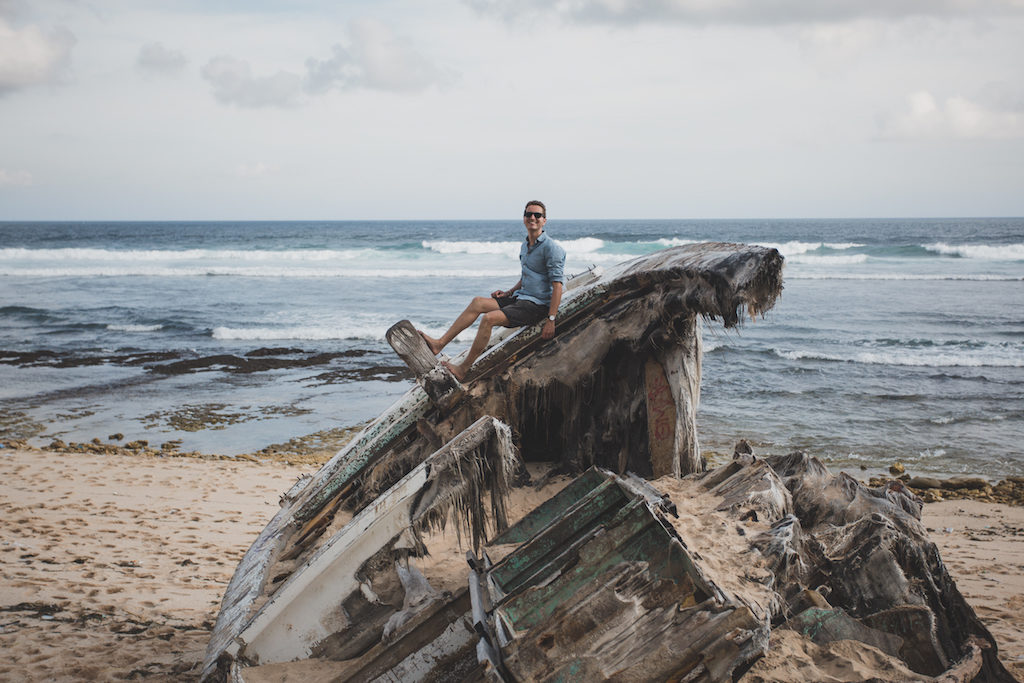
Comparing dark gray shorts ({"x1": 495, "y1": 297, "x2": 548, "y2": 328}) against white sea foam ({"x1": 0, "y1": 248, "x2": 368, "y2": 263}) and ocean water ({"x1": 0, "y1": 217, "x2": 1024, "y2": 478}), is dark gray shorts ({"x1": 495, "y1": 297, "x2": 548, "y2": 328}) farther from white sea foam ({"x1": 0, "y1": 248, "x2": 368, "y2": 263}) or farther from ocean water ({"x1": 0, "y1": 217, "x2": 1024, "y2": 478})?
white sea foam ({"x1": 0, "y1": 248, "x2": 368, "y2": 263})

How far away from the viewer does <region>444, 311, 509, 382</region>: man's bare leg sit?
4914mm

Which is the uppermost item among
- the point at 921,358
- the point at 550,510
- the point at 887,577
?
the point at 550,510

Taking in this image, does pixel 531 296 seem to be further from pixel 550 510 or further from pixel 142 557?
pixel 142 557

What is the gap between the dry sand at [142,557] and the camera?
5066mm

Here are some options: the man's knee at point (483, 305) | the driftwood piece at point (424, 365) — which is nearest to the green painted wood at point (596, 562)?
the driftwood piece at point (424, 365)

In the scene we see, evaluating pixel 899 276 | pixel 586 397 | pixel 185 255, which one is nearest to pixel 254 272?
pixel 185 255

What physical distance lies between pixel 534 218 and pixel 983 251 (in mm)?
42437

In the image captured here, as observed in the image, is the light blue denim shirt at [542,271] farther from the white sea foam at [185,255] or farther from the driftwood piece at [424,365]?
the white sea foam at [185,255]

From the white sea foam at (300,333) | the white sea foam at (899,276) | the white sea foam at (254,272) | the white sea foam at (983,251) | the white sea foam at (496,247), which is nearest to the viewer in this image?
the white sea foam at (300,333)

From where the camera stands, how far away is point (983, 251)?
39469 mm

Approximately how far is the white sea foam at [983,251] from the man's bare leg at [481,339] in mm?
40252

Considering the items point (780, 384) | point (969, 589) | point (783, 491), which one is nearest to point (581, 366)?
point (783, 491)

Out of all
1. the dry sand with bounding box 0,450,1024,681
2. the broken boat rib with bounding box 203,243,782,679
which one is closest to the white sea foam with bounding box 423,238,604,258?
the dry sand with bounding box 0,450,1024,681

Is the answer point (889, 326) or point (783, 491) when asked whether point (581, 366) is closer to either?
point (783, 491)
